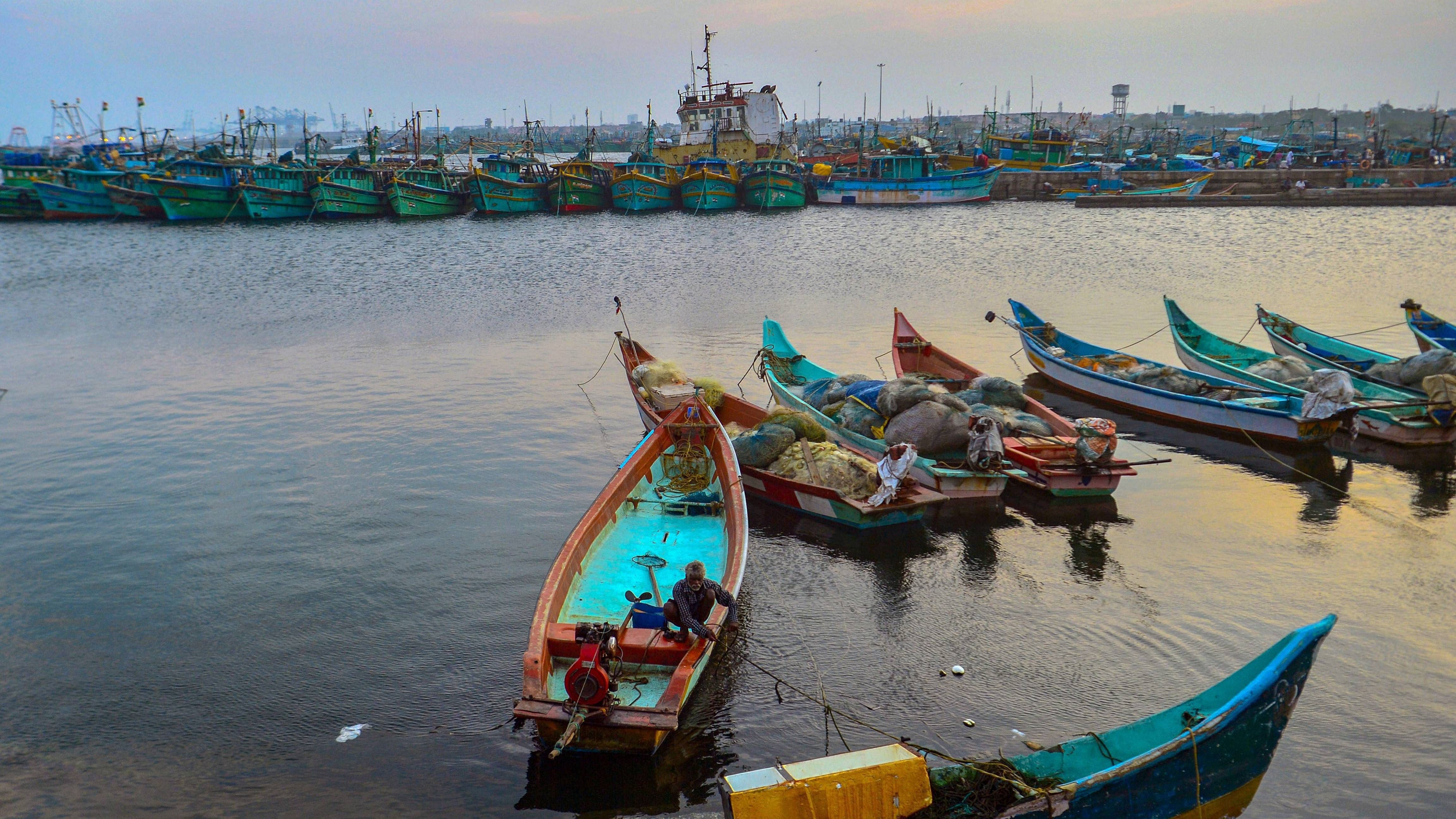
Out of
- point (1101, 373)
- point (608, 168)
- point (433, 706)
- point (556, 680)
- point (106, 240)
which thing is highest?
point (608, 168)

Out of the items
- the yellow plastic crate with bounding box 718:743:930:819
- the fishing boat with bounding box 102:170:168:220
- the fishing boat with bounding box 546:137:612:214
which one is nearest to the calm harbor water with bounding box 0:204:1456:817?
the yellow plastic crate with bounding box 718:743:930:819

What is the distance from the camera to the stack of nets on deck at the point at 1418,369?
15469mm

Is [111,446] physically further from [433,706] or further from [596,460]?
[433,706]

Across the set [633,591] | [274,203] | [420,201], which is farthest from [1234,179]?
[633,591]

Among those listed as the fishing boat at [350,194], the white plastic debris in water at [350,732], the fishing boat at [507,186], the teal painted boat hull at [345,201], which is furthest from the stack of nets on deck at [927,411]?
the fishing boat at [350,194]

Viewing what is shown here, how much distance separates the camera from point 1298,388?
1605 cm

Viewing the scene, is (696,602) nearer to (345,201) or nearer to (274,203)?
(345,201)

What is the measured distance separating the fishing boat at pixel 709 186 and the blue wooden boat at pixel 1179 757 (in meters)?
51.6

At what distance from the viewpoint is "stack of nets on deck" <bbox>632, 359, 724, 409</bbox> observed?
1538 centimetres

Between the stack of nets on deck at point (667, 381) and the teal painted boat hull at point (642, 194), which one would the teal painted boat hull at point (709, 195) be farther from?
the stack of nets on deck at point (667, 381)

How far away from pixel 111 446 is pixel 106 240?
37.2 m

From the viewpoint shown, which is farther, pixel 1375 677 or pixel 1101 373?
pixel 1101 373

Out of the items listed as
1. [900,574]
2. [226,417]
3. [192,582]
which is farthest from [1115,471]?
[226,417]

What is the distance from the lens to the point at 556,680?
7.51m
